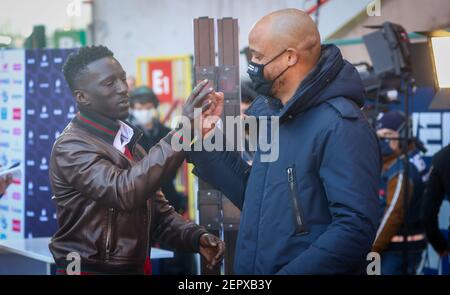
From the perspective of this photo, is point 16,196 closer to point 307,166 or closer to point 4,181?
point 4,181

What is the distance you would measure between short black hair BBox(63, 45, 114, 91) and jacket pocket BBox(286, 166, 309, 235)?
3.04ft

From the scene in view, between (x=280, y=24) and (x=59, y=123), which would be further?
(x=59, y=123)

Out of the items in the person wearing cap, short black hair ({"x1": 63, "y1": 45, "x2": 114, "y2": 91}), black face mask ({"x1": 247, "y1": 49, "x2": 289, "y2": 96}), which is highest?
short black hair ({"x1": 63, "y1": 45, "x2": 114, "y2": 91})

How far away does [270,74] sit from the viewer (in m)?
2.66

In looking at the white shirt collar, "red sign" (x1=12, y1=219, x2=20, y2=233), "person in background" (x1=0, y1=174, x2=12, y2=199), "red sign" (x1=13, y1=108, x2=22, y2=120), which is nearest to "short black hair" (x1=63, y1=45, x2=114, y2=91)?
the white shirt collar

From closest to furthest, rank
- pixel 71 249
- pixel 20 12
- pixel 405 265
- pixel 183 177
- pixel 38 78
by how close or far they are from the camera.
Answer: pixel 71 249 → pixel 20 12 → pixel 38 78 → pixel 405 265 → pixel 183 177

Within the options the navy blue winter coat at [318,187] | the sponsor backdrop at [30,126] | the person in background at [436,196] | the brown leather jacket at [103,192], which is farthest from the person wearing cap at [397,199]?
the navy blue winter coat at [318,187]

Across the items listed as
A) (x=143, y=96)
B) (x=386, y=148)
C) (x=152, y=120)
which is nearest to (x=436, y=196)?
(x=386, y=148)

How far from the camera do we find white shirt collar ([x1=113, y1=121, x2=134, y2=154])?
2.96 metres

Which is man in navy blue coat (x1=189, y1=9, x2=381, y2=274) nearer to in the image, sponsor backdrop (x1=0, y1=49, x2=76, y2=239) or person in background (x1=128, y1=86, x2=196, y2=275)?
sponsor backdrop (x1=0, y1=49, x2=76, y2=239)

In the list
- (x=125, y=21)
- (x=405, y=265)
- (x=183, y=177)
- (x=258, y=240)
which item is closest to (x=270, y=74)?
(x=258, y=240)

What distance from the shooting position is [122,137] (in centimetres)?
298

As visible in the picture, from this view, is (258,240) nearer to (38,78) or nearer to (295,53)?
(295,53)
